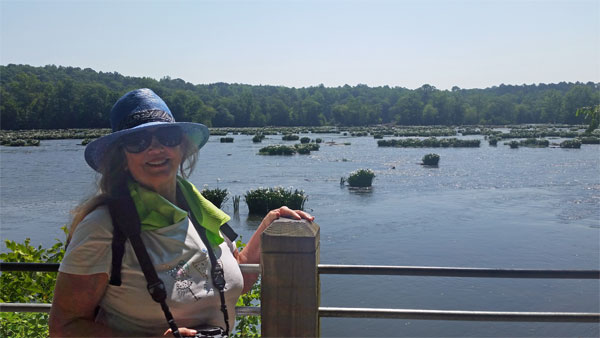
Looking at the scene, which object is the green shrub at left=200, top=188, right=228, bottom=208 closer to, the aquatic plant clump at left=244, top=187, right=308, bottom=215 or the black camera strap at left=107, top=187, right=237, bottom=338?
the aquatic plant clump at left=244, top=187, right=308, bottom=215

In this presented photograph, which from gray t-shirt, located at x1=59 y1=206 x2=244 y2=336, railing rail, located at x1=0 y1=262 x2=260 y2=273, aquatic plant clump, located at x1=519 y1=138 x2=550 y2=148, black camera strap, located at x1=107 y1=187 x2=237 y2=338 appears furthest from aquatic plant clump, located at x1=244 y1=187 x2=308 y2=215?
aquatic plant clump, located at x1=519 y1=138 x2=550 y2=148

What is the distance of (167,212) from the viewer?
2.28 m

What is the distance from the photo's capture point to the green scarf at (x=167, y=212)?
2.23 m

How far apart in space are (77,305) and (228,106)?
156 m

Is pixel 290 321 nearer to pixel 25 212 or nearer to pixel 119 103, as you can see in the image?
pixel 119 103

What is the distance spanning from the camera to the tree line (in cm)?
11731

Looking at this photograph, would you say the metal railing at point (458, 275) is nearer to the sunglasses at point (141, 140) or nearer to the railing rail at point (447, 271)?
the railing rail at point (447, 271)

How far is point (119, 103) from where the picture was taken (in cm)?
243

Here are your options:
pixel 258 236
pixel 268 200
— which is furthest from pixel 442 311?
pixel 268 200

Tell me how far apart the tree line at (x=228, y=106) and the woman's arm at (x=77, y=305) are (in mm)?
114441

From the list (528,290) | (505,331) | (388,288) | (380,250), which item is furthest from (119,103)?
(380,250)

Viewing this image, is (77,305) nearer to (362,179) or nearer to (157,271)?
(157,271)

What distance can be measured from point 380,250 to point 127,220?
12983 mm

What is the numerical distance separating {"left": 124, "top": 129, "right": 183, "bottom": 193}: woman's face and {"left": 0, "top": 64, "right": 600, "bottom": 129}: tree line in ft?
374
